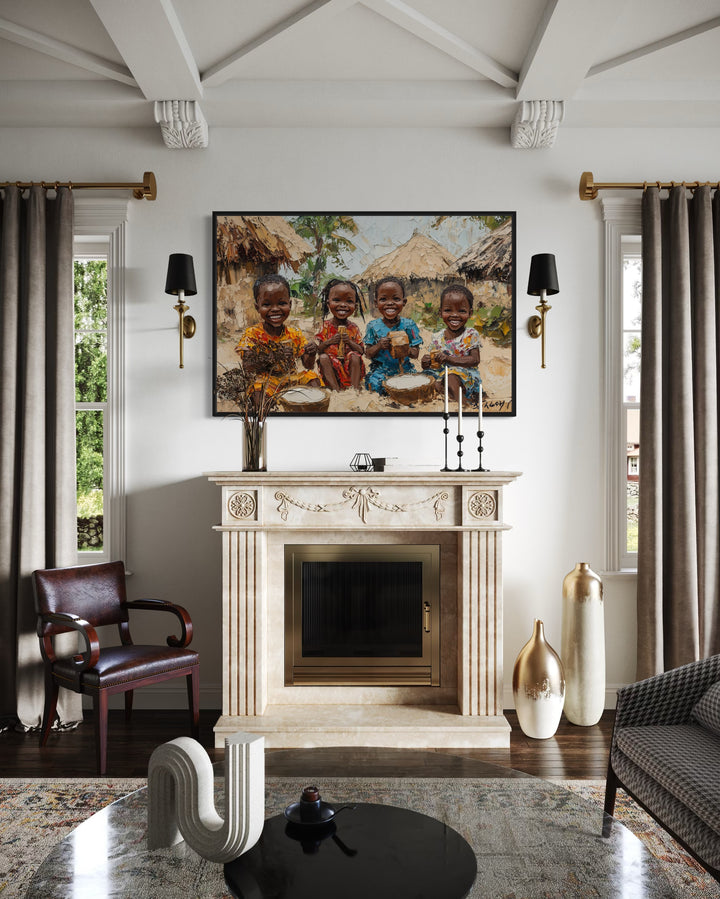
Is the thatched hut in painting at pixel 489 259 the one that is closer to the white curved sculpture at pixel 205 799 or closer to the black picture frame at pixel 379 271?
the black picture frame at pixel 379 271

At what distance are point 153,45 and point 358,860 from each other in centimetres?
315

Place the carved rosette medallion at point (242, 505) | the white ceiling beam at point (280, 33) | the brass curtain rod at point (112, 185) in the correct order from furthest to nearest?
the brass curtain rod at point (112, 185), the carved rosette medallion at point (242, 505), the white ceiling beam at point (280, 33)

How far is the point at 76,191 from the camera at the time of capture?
3684 millimetres

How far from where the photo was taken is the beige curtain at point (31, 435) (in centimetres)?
340

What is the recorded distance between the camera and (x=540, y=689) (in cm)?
318

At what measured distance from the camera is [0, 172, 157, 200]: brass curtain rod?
354 centimetres

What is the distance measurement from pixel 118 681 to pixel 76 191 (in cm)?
257

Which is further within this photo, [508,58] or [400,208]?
[400,208]

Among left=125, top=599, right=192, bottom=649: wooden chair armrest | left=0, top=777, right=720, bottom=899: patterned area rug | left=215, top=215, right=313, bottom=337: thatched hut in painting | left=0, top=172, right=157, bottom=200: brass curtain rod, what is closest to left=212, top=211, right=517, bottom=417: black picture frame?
left=215, top=215, right=313, bottom=337: thatched hut in painting

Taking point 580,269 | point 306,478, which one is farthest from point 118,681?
point 580,269

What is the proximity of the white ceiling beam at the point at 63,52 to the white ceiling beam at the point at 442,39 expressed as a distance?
1.27 m

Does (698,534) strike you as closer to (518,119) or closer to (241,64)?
(518,119)

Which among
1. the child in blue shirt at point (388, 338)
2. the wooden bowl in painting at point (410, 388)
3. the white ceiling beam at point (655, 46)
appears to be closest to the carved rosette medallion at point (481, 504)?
the wooden bowl in painting at point (410, 388)

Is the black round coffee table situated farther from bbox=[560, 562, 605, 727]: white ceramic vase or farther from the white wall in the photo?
the white wall
